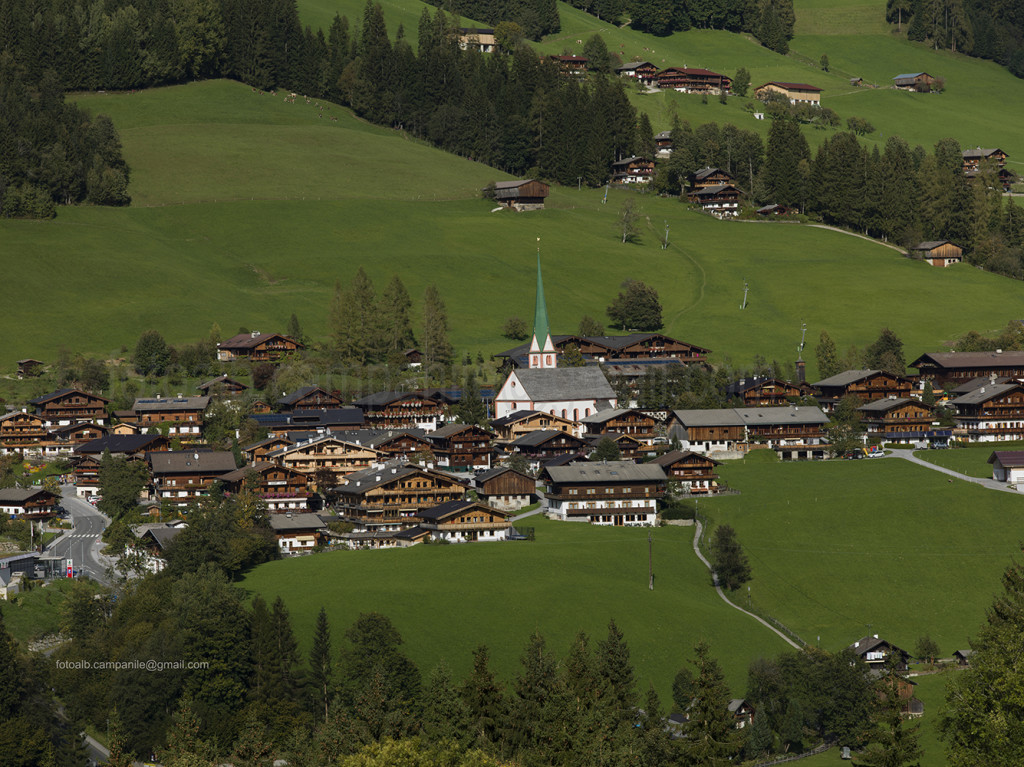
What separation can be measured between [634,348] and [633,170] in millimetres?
60722

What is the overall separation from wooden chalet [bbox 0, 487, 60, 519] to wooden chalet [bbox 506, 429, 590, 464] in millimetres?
36795

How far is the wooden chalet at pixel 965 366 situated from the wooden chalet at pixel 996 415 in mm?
10888

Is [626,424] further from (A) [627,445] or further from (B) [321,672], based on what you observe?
(B) [321,672]

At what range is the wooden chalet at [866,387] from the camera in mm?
122875

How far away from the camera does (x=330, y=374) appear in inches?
5054

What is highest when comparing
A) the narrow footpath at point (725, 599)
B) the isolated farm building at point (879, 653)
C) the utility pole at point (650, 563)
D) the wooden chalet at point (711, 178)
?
the wooden chalet at point (711, 178)

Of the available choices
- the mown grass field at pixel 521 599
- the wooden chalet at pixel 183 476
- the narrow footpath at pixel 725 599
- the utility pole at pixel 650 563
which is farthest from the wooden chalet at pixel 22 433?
the narrow footpath at pixel 725 599

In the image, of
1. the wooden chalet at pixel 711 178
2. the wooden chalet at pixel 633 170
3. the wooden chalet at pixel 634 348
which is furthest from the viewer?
the wooden chalet at pixel 633 170

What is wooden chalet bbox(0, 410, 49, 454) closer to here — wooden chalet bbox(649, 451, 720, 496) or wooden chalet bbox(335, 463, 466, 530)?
wooden chalet bbox(335, 463, 466, 530)

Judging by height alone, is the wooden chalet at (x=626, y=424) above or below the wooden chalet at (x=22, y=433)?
above

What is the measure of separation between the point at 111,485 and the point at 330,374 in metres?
34.3

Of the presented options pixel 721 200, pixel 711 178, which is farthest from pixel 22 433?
pixel 711 178

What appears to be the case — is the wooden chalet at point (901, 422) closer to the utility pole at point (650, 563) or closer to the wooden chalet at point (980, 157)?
the utility pole at point (650, 563)

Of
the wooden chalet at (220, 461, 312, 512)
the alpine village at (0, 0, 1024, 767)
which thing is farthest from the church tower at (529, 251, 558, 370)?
the wooden chalet at (220, 461, 312, 512)
